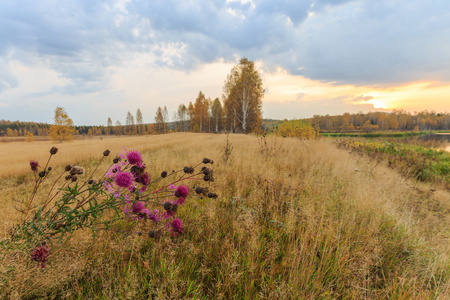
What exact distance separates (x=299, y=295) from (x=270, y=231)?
773mm

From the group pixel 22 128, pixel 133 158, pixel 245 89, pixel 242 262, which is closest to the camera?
pixel 133 158

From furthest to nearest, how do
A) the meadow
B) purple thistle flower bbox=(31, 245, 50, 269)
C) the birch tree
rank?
the birch tree, the meadow, purple thistle flower bbox=(31, 245, 50, 269)

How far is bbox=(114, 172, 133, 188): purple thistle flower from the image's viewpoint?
123 centimetres

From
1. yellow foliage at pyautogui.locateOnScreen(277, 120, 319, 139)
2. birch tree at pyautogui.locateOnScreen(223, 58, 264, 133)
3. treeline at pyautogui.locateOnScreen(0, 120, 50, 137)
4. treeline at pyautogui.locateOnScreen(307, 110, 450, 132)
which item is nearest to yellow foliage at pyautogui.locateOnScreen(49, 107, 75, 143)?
birch tree at pyautogui.locateOnScreen(223, 58, 264, 133)

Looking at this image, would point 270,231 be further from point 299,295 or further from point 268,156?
point 268,156

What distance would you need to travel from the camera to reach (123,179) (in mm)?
1241

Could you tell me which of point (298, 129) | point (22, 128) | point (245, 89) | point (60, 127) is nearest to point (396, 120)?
point (245, 89)

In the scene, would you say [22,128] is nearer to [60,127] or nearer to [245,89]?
[60,127]

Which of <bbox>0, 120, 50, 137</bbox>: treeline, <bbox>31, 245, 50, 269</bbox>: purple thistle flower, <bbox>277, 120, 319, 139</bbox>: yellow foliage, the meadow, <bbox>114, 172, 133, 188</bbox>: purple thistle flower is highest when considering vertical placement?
<bbox>0, 120, 50, 137</bbox>: treeline

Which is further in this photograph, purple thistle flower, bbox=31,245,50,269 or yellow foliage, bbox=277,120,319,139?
yellow foliage, bbox=277,120,319,139

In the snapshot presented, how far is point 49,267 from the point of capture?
1297mm

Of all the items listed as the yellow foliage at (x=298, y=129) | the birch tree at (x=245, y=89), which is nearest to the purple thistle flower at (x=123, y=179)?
the yellow foliage at (x=298, y=129)

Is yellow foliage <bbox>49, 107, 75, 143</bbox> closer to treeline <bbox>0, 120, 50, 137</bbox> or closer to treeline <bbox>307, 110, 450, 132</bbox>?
→ treeline <bbox>0, 120, 50, 137</bbox>

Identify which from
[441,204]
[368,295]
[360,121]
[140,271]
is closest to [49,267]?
[140,271]
